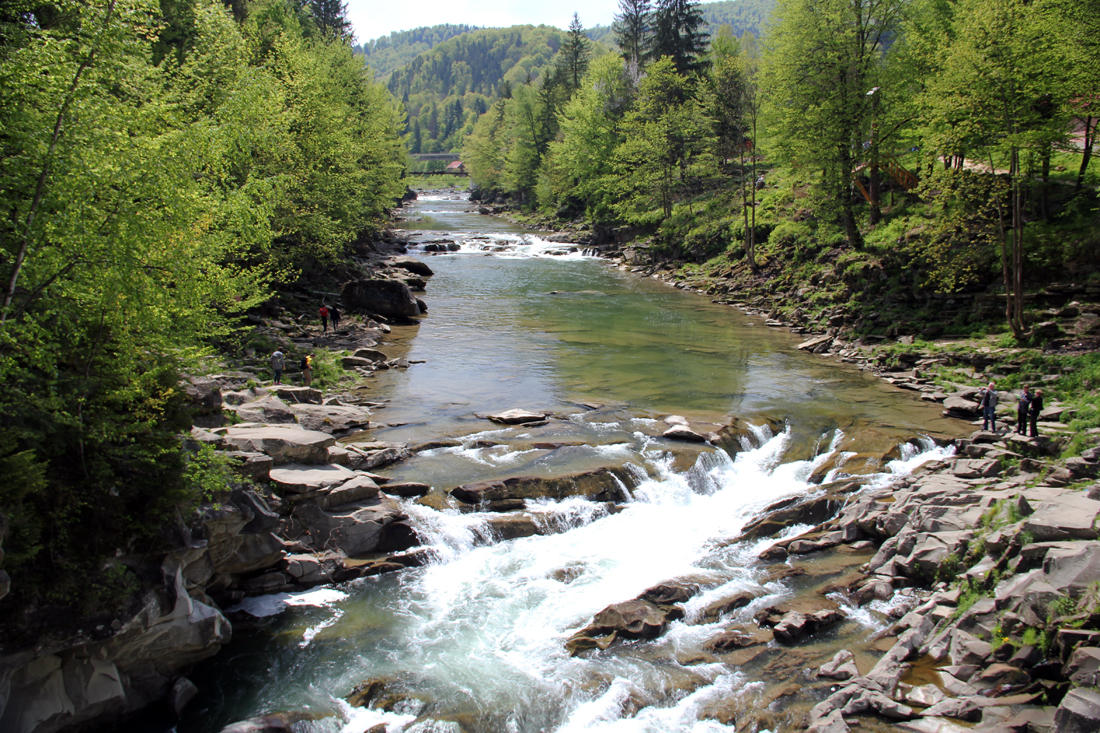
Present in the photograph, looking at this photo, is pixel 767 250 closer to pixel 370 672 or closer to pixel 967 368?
pixel 967 368

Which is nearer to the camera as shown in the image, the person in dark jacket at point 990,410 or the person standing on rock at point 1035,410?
the person standing on rock at point 1035,410

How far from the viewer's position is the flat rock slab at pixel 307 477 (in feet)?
50.3

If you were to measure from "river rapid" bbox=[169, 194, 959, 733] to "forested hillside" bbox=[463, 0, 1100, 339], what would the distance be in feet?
23.2

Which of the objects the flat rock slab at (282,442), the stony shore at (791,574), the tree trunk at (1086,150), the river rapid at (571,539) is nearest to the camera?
the stony shore at (791,574)

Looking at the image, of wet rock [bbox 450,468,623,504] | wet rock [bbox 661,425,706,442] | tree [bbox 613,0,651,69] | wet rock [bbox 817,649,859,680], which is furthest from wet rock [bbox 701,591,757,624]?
tree [bbox 613,0,651,69]

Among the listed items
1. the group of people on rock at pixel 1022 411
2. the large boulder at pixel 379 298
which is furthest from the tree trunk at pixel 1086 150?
the large boulder at pixel 379 298

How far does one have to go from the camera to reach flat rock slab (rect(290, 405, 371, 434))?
66.1 feet

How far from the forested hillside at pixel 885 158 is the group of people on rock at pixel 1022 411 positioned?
7.25 meters

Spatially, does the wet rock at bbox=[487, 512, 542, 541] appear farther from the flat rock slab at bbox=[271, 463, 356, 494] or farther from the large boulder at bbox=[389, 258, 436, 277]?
the large boulder at bbox=[389, 258, 436, 277]

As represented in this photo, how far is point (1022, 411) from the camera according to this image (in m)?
19.1

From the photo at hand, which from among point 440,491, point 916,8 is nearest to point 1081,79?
point 916,8

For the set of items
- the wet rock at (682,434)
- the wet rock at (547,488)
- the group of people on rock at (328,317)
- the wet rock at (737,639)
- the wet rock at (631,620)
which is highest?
the group of people on rock at (328,317)

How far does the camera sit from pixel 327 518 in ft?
50.5

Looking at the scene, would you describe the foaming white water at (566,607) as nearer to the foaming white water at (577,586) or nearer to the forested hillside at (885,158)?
the foaming white water at (577,586)
